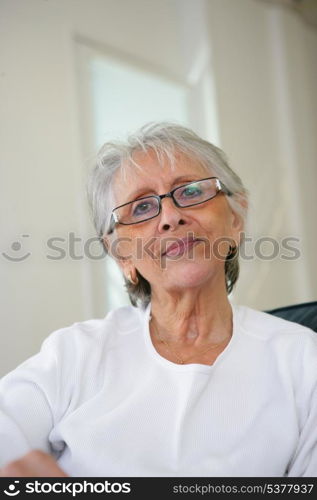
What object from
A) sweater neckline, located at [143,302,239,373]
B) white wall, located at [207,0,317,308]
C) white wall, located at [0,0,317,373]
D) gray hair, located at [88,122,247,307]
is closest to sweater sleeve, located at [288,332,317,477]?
sweater neckline, located at [143,302,239,373]

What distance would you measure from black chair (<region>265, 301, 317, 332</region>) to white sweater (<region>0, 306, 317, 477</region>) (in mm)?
215

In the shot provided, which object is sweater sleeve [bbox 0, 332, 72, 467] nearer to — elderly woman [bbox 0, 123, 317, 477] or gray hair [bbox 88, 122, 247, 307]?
elderly woman [bbox 0, 123, 317, 477]

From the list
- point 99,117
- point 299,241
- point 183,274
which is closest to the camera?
point 183,274

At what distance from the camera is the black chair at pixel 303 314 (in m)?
1.51

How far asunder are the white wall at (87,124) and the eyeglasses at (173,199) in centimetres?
65

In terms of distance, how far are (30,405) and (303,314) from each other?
819 millimetres

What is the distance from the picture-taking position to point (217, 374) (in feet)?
4.07

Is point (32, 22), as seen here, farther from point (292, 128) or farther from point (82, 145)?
point (292, 128)

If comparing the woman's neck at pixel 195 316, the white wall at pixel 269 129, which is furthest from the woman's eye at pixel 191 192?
the white wall at pixel 269 129

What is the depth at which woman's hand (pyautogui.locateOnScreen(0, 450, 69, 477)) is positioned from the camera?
952mm

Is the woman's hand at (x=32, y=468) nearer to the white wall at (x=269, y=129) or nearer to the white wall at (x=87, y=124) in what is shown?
the white wall at (x=87, y=124)

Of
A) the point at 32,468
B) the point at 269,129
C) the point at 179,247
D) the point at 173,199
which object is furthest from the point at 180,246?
the point at 269,129
